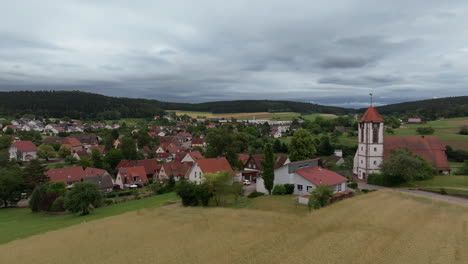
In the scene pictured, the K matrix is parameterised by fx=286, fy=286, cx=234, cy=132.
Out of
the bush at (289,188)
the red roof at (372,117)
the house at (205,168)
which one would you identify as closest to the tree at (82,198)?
the house at (205,168)

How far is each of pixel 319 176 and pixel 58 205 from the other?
107 feet

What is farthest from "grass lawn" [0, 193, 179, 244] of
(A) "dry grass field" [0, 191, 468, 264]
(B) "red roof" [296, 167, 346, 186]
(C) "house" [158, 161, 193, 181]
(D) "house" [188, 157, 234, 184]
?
(B) "red roof" [296, 167, 346, 186]

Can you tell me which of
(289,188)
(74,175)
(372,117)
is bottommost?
(74,175)

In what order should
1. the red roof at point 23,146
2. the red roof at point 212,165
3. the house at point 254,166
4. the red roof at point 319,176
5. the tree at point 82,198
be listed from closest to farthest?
the tree at point 82,198
the red roof at point 319,176
the red roof at point 212,165
the house at point 254,166
the red roof at point 23,146

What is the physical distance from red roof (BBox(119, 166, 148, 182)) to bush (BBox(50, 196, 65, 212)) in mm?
15285

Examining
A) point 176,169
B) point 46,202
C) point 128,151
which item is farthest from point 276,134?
point 46,202

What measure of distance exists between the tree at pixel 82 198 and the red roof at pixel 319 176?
24.5 m

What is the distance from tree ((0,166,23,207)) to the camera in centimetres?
4044

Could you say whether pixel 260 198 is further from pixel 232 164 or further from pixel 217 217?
pixel 232 164

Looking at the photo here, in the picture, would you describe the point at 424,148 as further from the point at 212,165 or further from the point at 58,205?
the point at 58,205

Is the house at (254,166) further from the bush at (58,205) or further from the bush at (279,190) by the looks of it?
the bush at (58,205)

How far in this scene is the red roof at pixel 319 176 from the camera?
32969mm

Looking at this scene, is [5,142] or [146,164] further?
[5,142]

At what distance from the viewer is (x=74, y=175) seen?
51.9 meters
